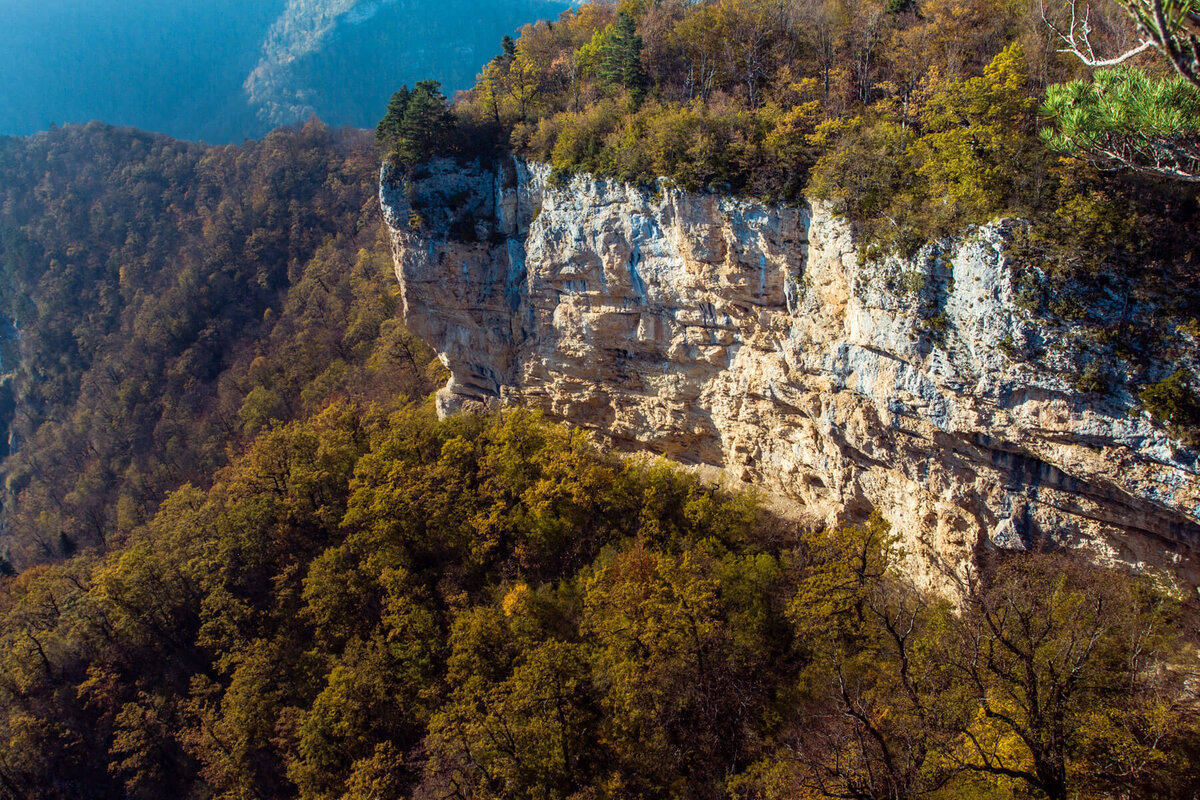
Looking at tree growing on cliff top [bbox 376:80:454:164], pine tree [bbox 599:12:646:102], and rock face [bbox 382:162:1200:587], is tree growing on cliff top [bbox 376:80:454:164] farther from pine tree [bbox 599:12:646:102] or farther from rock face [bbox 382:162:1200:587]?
pine tree [bbox 599:12:646:102]

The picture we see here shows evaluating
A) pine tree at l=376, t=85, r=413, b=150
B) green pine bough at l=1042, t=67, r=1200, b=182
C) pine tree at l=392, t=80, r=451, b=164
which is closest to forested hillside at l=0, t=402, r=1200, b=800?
green pine bough at l=1042, t=67, r=1200, b=182

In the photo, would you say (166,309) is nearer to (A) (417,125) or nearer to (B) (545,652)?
(A) (417,125)

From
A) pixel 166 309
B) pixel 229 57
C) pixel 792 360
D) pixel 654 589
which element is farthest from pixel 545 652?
pixel 229 57

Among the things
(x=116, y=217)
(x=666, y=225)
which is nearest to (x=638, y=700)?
(x=666, y=225)

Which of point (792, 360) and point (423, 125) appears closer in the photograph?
point (792, 360)

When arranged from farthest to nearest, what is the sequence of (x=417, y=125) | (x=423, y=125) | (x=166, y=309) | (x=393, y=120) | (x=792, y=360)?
1. (x=166, y=309)
2. (x=393, y=120)
3. (x=423, y=125)
4. (x=417, y=125)
5. (x=792, y=360)

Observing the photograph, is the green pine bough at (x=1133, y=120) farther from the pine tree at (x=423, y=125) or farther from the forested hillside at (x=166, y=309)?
the forested hillside at (x=166, y=309)
